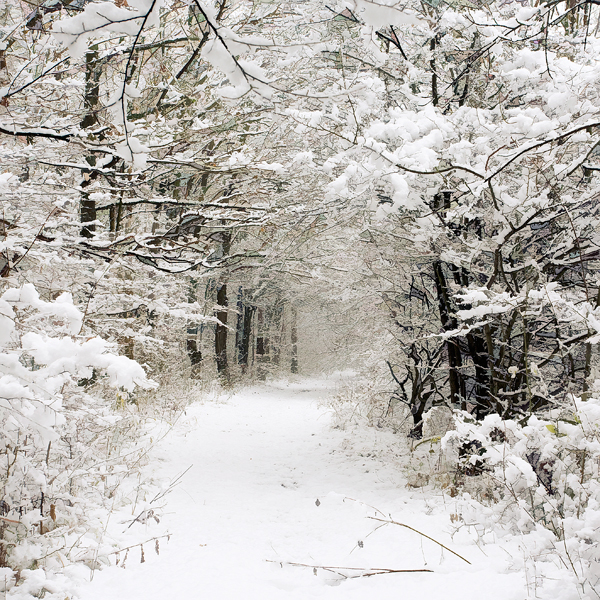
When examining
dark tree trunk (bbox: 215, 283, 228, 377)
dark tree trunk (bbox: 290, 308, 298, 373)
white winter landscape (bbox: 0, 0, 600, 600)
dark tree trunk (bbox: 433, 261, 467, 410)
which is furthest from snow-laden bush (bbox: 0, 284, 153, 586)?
dark tree trunk (bbox: 290, 308, 298, 373)

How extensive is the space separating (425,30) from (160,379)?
8468 millimetres

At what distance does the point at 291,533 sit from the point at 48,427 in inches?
107

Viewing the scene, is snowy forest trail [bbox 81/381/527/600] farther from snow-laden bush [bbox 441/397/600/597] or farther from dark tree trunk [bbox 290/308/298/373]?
dark tree trunk [bbox 290/308/298/373]

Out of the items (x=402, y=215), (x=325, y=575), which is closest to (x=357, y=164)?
(x=402, y=215)

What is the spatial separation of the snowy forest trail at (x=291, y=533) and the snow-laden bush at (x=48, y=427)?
1.32ft

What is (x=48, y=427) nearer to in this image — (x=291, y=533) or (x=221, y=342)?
(x=291, y=533)

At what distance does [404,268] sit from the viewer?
5.85 metres

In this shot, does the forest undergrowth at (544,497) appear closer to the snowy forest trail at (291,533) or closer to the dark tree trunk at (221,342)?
the snowy forest trail at (291,533)

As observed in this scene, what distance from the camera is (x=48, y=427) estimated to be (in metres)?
1.83

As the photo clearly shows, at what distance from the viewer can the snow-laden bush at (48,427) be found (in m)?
1.78

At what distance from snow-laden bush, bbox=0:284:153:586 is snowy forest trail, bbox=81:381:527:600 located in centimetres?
40

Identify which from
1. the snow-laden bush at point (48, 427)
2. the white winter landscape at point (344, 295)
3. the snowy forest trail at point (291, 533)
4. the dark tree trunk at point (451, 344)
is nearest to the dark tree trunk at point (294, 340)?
the white winter landscape at point (344, 295)

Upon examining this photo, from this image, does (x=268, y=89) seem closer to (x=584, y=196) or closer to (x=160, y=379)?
(x=584, y=196)

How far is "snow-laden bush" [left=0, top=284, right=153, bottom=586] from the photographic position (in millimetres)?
1780
